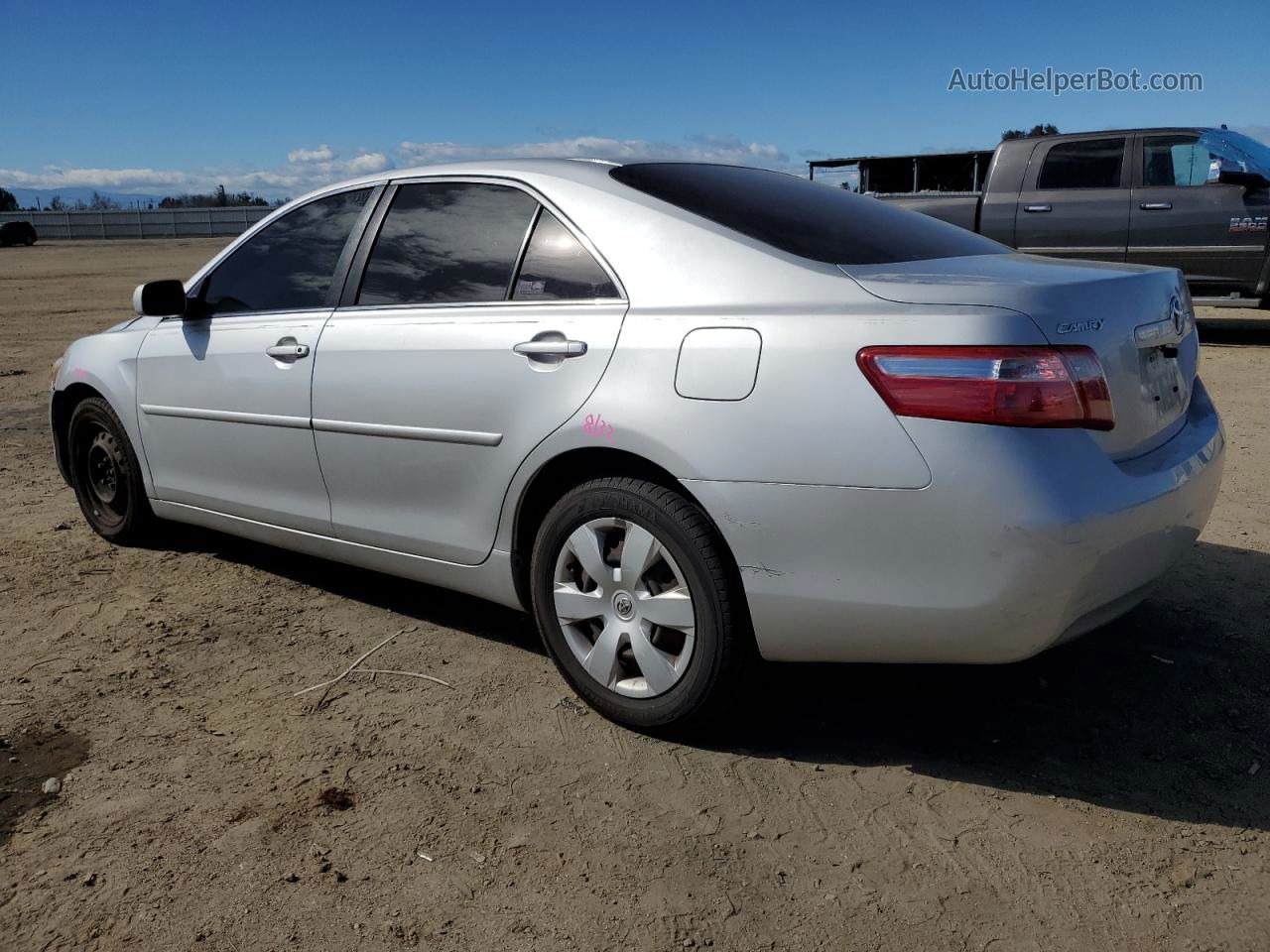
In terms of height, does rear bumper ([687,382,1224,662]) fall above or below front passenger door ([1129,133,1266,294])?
below

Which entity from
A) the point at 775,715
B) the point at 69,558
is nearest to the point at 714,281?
the point at 775,715

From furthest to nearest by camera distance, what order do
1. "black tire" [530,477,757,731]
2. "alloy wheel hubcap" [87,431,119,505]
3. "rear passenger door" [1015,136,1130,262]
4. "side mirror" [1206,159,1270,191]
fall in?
"rear passenger door" [1015,136,1130,262] → "side mirror" [1206,159,1270,191] → "alloy wheel hubcap" [87,431,119,505] → "black tire" [530,477,757,731]

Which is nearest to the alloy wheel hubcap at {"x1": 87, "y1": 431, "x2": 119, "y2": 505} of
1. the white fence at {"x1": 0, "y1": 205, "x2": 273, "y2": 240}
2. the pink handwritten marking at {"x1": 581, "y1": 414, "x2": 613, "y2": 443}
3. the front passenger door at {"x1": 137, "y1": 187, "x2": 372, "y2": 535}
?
the front passenger door at {"x1": 137, "y1": 187, "x2": 372, "y2": 535}

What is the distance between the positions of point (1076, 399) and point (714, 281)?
92cm

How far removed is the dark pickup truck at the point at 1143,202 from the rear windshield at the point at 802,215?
6708mm

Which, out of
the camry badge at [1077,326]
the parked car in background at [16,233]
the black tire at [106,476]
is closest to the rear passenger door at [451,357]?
the camry badge at [1077,326]

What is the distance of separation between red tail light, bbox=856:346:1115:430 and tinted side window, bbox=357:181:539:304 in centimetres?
132

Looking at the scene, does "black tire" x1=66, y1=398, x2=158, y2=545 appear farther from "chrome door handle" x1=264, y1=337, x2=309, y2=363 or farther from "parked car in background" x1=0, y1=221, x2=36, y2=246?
"parked car in background" x1=0, y1=221, x2=36, y2=246

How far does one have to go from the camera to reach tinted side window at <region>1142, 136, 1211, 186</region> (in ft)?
33.6

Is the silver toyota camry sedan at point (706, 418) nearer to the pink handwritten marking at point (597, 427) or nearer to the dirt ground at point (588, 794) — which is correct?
the pink handwritten marking at point (597, 427)

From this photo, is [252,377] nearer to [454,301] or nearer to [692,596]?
[454,301]

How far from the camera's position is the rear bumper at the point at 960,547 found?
2395mm

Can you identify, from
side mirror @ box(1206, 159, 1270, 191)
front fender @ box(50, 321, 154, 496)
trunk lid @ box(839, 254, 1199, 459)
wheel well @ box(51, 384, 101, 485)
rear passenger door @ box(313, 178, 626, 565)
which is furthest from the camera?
side mirror @ box(1206, 159, 1270, 191)

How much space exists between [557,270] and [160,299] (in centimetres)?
192
